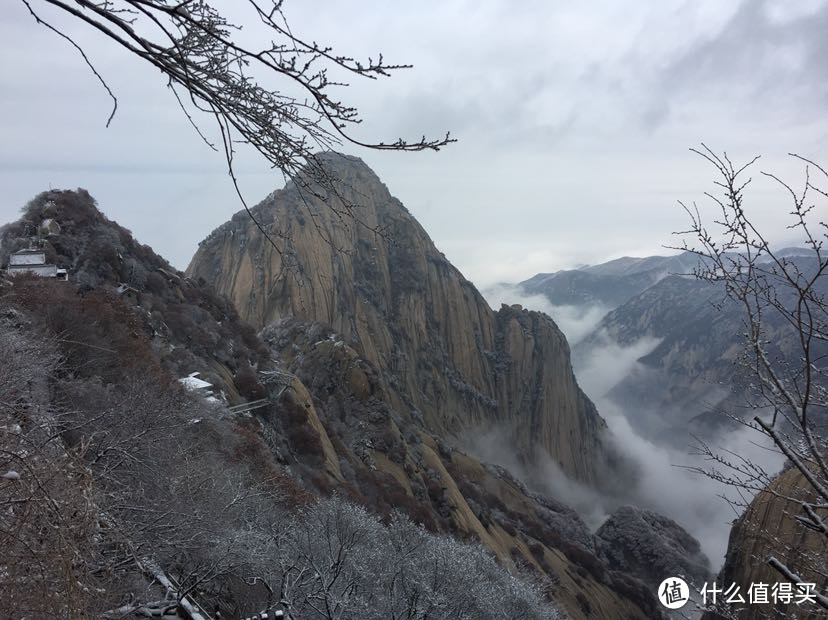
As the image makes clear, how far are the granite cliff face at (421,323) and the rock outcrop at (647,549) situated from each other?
659 inches

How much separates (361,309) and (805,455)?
2043 inches

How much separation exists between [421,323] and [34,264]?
146 feet

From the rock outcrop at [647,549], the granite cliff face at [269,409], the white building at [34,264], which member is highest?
the white building at [34,264]

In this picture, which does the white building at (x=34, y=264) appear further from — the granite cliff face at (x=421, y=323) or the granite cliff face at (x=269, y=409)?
the granite cliff face at (x=421, y=323)

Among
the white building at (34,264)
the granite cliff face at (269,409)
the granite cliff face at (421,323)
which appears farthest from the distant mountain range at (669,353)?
the white building at (34,264)

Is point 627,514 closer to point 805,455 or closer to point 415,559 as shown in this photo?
point 415,559

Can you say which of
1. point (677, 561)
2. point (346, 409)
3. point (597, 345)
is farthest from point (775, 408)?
point (597, 345)

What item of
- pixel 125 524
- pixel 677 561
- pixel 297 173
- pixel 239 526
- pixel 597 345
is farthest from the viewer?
pixel 597 345

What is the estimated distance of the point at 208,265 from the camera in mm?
53750

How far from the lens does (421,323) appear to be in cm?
6088

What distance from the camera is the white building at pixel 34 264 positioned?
18.3 meters

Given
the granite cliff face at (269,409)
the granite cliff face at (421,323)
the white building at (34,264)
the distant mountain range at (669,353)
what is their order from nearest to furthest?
the granite cliff face at (269,409)
the white building at (34,264)
the granite cliff face at (421,323)
the distant mountain range at (669,353)

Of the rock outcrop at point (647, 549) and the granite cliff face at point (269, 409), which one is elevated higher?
the granite cliff face at point (269, 409)

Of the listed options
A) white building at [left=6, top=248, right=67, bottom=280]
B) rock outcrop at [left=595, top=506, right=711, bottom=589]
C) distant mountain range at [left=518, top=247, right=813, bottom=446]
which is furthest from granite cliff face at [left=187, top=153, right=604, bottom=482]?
distant mountain range at [left=518, top=247, right=813, bottom=446]
